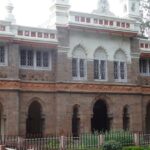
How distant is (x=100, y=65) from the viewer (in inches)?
1057

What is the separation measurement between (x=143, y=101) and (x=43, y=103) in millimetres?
7897

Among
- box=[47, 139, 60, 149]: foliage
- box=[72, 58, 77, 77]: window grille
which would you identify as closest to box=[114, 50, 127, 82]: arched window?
box=[72, 58, 77, 77]: window grille

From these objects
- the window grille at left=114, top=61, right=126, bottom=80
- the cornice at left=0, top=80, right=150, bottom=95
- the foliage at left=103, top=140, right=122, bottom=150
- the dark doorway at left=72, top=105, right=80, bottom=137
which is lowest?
the foliage at left=103, top=140, right=122, bottom=150

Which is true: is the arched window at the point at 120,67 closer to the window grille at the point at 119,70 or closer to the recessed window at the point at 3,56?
Result: the window grille at the point at 119,70

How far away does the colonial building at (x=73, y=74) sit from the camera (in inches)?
928

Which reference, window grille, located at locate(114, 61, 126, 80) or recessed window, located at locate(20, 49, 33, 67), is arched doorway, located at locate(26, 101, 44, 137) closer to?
recessed window, located at locate(20, 49, 33, 67)

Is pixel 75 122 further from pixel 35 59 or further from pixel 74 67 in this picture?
pixel 35 59

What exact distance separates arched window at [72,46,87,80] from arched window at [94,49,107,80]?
0.92 m

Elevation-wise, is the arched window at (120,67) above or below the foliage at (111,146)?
above

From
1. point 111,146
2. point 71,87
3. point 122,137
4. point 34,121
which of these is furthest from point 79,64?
point 111,146

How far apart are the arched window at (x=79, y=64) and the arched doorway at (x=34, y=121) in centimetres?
325

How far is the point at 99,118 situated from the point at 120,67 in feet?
13.1

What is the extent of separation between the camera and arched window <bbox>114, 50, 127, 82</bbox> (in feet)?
89.9

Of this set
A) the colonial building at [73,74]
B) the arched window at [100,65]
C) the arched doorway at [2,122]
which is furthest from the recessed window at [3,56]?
the arched window at [100,65]
